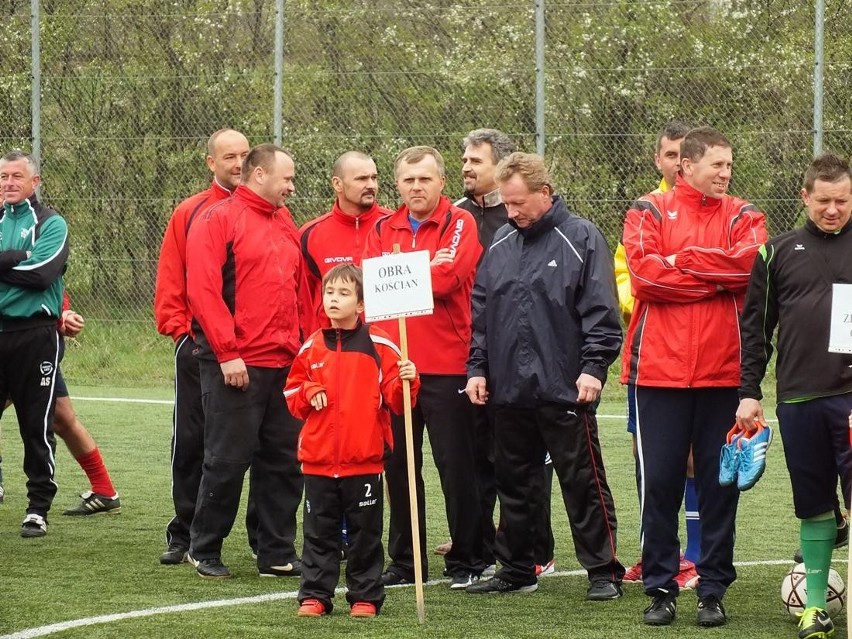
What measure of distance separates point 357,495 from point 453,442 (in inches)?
27.3

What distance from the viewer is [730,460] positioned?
5.83m

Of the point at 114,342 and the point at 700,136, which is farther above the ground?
the point at 700,136

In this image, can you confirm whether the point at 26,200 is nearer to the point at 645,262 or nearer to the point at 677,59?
the point at 645,262

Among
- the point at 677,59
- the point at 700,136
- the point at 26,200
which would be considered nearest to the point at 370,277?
the point at 700,136

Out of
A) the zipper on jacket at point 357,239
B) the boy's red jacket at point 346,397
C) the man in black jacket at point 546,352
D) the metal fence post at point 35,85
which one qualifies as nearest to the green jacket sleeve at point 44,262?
the zipper on jacket at point 357,239

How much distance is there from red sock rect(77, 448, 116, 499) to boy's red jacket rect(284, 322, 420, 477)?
2.84m

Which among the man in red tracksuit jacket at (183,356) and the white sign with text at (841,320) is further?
the man in red tracksuit jacket at (183,356)

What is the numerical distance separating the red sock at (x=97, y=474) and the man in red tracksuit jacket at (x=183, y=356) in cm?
139

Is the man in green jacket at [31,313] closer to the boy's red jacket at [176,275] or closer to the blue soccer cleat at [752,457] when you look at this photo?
the boy's red jacket at [176,275]

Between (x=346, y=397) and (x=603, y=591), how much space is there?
146 cm

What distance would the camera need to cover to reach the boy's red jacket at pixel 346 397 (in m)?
6.35

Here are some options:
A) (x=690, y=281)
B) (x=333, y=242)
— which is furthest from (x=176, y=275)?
(x=690, y=281)

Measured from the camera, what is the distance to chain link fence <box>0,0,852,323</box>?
517 inches

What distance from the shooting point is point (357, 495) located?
20.9 feet
